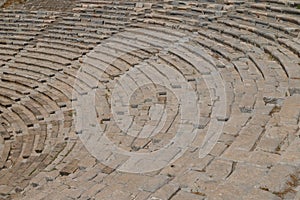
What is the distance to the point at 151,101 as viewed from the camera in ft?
31.0

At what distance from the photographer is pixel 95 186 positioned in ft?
18.8

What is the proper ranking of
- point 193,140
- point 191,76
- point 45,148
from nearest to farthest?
1. point 193,140
2. point 45,148
3. point 191,76

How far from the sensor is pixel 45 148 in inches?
369

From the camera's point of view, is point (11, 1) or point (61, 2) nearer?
point (61, 2)

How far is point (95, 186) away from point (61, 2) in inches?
555

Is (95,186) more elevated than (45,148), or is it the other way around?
(95,186)

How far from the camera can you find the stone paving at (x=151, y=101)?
5414mm

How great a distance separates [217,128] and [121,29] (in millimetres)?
8961

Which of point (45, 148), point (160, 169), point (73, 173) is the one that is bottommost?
point (45, 148)

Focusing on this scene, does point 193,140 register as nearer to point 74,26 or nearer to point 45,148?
point 45,148

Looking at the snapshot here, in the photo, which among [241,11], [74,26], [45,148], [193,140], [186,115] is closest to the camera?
[193,140]

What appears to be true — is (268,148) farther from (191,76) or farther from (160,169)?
(191,76)

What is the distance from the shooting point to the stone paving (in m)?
5.41

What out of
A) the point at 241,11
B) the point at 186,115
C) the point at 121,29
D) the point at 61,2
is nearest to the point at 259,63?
the point at 186,115
